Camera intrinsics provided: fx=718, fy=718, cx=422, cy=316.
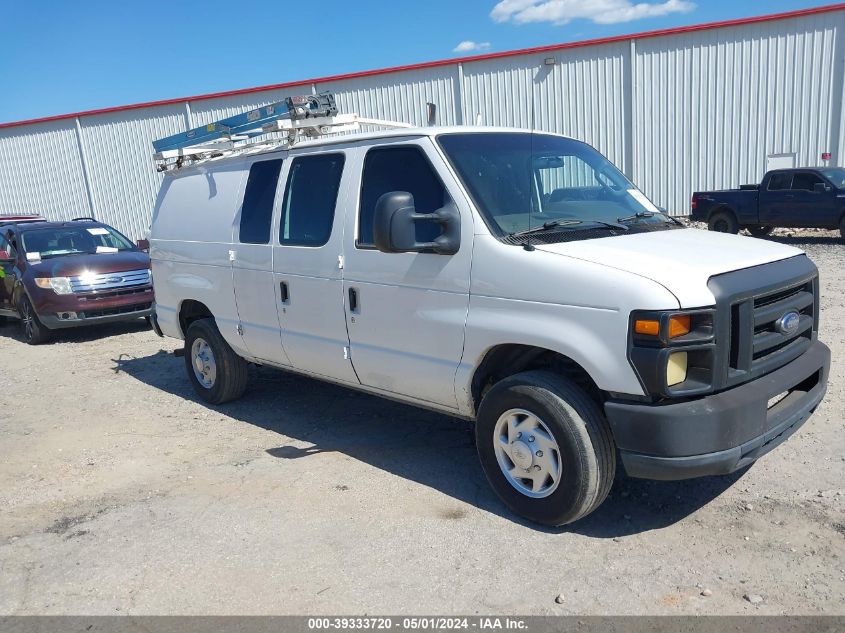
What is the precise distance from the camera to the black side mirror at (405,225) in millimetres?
3906

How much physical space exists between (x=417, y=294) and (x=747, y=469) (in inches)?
93.2

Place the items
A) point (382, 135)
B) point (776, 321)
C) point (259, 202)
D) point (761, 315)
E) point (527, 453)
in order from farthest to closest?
1. point (259, 202)
2. point (382, 135)
3. point (527, 453)
4. point (776, 321)
5. point (761, 315)

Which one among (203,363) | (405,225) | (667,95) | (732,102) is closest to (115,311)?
(203,363)

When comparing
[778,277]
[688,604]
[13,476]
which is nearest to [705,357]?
[778,277]

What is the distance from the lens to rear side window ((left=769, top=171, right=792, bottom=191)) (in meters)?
16.3

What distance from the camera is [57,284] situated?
995 cm

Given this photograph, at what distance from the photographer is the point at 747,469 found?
454 centimetres

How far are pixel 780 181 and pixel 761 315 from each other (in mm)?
14650

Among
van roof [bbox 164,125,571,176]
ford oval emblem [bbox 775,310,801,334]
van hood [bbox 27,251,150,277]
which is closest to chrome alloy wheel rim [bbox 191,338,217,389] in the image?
van roof [bbox 164,125,571,176]

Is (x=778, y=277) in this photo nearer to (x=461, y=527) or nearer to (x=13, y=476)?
(x=461, y=527)

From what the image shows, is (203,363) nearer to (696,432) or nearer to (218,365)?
(218,365)

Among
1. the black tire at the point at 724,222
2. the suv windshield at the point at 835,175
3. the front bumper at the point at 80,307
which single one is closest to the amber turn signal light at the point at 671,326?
the front bumper at the point at 80,307

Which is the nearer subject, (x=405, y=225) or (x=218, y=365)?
(x=405, y=225)

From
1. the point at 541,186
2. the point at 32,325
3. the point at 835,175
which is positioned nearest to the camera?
the point at 541,186
